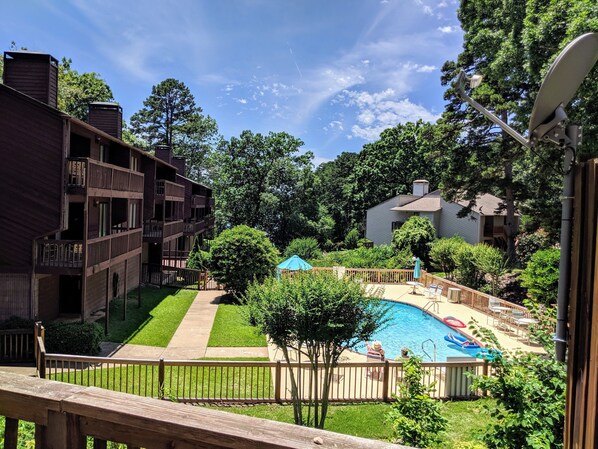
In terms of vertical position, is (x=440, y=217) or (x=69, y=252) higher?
(x=440, y=217)

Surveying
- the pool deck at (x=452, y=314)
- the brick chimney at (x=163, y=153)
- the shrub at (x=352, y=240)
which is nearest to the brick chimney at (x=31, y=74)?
the pool deck at (x=452, y=314)

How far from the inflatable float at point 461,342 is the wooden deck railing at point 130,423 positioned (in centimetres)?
1610

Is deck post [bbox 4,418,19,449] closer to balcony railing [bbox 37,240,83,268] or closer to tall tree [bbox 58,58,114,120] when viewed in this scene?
balcony railing [bbox 37,240,83,268]

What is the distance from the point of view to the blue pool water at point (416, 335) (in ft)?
54.5

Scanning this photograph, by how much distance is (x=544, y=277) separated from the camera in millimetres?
17453

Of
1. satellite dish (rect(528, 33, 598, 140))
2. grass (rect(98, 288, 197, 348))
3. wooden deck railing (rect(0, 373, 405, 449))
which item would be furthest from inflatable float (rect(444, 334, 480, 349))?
wooden deck railing (rect(0, 373, 405, 449))

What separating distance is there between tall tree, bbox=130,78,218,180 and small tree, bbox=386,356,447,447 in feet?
154

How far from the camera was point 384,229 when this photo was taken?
40438mm

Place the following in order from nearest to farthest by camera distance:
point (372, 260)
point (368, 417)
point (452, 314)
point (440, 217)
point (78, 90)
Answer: point (368, 417), point (452, 314), point (372, 260), point (78, 90), point (440, 217)

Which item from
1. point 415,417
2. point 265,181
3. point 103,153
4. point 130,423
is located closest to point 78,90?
point 265,181

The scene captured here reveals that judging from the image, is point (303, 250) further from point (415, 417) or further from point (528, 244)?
point (415, 417)

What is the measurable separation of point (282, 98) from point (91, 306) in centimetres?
3486

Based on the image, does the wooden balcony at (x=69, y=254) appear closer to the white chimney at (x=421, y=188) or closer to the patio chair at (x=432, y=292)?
the patio chair at (x=432, y=292)

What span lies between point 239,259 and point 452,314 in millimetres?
11242
